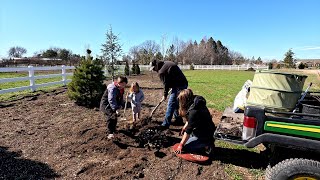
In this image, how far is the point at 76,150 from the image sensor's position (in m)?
4.36

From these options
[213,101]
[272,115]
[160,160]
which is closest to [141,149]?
[160,160]

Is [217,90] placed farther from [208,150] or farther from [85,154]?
[85,154]

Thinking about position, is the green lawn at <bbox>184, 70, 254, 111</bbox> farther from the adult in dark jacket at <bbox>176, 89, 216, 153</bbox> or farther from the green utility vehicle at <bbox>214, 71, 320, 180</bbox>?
the green utility vehicle at <bbox>214, 71, 320, 180</bbox>

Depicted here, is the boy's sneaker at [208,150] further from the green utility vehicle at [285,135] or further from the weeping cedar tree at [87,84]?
the weeping cedar tree at [87,84]

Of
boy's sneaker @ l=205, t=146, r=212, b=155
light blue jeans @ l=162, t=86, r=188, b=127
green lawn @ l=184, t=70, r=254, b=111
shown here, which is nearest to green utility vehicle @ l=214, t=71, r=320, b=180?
boy's sneaker @ l=205, t=146, r=212, b=155

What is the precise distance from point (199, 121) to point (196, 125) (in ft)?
0.26

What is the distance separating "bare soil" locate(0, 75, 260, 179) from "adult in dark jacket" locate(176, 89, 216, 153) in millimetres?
294

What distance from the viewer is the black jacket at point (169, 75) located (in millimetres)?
5520

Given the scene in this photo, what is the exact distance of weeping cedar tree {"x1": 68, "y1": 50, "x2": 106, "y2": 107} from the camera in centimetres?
768

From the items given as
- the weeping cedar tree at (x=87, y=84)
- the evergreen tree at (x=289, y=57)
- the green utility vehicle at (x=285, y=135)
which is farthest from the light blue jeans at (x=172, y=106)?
the evergreen tree at (x=289, y=57)

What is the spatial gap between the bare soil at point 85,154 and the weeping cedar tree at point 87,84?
1314 millimetres

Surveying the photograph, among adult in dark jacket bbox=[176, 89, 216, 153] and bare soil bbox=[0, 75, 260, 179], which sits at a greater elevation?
adult in dark jacket bbox=[176, 89, 216, 153]

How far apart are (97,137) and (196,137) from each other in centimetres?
198

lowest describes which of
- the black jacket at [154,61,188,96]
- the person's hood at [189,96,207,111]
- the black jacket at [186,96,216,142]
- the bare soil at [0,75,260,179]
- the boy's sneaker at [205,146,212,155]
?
the bare soil at [0,75,260,179]
